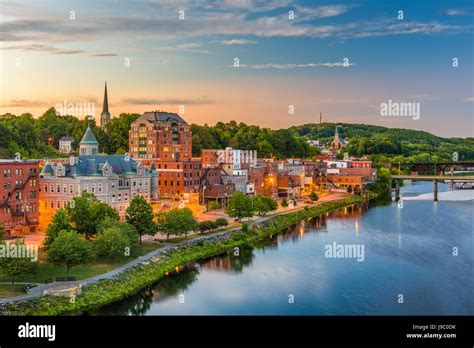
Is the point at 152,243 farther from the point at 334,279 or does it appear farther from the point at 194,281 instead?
the point at 334,279

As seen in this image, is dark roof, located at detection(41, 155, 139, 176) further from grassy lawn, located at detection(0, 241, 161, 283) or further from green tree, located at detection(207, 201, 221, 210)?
grassy lawn, located at detection(0, 241, 161, 283)

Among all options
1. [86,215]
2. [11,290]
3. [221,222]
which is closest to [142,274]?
[86,215]

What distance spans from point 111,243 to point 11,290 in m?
5.10

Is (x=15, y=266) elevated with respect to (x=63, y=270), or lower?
elevated

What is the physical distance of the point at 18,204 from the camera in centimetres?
3075

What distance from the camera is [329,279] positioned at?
2700 cm

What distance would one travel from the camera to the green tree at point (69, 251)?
22938 millimetres

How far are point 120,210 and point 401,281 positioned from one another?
1837 centimetres

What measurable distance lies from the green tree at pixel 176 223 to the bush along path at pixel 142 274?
740 mm

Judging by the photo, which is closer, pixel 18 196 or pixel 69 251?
pixel 69 251

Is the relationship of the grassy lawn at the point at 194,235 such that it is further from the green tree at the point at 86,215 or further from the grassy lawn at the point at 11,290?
the grassy lawn at the point at 11,290

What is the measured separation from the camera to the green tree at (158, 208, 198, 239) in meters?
31.2

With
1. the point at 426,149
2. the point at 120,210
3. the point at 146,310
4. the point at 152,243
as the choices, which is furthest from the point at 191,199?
the point at 426,149

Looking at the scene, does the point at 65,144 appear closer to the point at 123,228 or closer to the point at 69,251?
the point at 123,228
